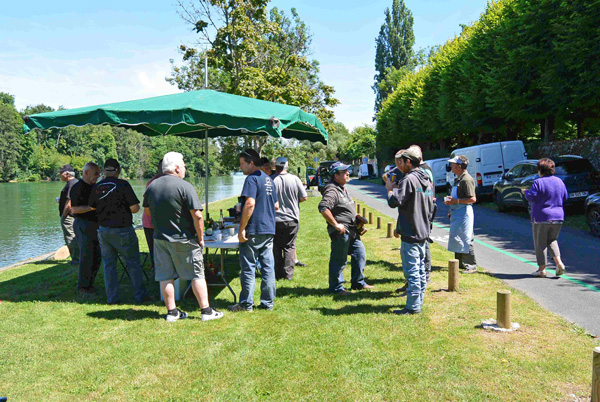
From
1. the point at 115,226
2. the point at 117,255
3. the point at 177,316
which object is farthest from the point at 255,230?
the point at 117,255

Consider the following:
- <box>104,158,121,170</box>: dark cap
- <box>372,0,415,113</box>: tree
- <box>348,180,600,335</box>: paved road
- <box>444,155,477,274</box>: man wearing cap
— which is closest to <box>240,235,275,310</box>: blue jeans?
<box>104,158,121,170</box>: dark cap

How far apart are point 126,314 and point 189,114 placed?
2698mm

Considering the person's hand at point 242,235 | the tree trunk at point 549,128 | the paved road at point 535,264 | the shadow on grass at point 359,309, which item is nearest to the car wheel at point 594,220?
the paved road at point 535,264

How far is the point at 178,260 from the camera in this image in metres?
5.16

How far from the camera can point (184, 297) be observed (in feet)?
20.5

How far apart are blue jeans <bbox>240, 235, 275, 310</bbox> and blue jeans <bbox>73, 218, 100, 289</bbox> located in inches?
100

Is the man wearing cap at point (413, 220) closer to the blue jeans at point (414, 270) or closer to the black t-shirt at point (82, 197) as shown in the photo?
the blue jeans at point (414, 270)

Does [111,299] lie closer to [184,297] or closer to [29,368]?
[184,297]

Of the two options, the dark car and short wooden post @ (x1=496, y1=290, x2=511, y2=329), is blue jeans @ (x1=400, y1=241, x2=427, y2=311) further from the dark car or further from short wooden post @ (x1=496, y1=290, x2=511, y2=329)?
the dark car

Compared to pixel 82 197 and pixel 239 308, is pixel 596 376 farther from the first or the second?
pixel 82 197

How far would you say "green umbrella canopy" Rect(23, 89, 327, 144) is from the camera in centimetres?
568

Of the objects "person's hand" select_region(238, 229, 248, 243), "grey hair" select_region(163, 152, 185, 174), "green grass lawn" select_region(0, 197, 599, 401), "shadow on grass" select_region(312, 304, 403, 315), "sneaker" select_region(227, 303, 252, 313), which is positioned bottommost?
"green grass lawn" select_region(0, 197, 599, 401)

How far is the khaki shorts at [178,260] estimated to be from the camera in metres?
5.12

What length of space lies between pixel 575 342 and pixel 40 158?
9288 centimetres
